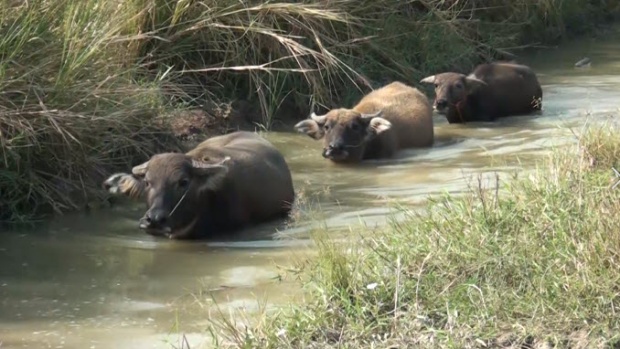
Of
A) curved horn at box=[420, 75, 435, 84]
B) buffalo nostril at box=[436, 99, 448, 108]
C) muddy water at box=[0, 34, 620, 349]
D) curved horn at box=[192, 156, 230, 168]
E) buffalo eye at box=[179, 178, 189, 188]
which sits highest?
curved horn at box=[420, 75, 435, 84]

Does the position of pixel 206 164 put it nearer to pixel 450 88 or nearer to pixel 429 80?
pixel 450 88

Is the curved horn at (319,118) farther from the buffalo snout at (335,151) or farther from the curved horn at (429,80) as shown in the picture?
the curved horn at (429,80)

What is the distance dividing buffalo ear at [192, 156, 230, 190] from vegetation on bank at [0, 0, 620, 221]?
899 millimetres

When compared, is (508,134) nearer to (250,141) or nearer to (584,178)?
(250,141)

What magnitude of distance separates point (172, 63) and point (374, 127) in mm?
1999

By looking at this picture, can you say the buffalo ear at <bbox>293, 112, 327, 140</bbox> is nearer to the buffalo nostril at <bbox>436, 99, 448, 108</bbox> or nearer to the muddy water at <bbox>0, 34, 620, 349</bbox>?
the muddy water at <bbox>0, 34, 620, 349</bbox>

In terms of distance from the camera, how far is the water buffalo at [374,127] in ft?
35.2

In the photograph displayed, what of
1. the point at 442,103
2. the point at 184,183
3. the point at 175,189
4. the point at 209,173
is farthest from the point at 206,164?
the point at 442,103

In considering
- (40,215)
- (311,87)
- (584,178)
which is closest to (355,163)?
(311,87)

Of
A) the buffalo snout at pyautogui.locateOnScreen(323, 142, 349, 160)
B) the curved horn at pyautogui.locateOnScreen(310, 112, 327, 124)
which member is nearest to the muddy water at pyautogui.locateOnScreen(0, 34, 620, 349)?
the buffalo snout at pyautogui.locateOnScreen(323, 142, 349, 160)

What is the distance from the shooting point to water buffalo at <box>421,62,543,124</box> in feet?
41.0

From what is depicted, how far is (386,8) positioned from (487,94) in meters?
1.53

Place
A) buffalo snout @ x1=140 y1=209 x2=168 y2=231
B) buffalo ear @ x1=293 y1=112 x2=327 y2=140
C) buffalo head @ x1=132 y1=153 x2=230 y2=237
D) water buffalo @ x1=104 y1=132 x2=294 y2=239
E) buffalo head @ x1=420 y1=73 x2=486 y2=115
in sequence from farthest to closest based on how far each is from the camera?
1. buffalo head @ x1=420 y1=73 x2=486 y2=115
2. buffalo ear @ x1=293 y1=112 x2=327 y2=140
3. water buffalo @ x1=104 y1=132 x2=294 y2=239
4. buffalo head @ x1=132 y1=153 x2=230 y2=237
5. buffalo snout @ x1=140 y1=209 x2=168 y2=231

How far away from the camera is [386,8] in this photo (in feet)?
43.6
